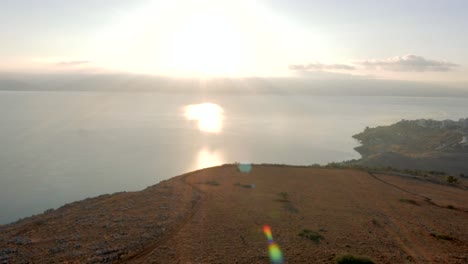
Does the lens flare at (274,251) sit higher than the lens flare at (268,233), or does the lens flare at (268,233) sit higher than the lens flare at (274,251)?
the lens flare at (268,233)

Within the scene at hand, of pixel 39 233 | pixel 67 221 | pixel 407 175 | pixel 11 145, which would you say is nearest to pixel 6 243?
pixel 39 233

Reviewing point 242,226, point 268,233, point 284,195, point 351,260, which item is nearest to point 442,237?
point 351,260

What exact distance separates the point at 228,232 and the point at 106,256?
18.2 feet

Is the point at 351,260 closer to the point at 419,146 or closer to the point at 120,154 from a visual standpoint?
the point at 120,154

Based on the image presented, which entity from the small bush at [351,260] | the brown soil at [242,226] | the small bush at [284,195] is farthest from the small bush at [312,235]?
the small bush at [284,195]

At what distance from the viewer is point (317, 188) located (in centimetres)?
2606

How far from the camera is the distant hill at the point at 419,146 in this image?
197ft

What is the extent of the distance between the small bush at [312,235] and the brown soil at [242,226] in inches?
9.2

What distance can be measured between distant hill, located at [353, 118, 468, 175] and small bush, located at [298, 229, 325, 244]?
45.8 metres

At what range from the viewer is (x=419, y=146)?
77.7m

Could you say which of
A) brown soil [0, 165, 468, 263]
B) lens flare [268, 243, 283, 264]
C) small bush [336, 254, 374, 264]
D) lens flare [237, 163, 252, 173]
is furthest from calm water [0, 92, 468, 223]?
small bush [336, 254, 374, 264]

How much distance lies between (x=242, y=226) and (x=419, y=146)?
73.7m

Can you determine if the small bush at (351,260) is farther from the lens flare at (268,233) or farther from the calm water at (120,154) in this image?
the calm water at (120,154)

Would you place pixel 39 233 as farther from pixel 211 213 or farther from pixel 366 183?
pixel 366 183
